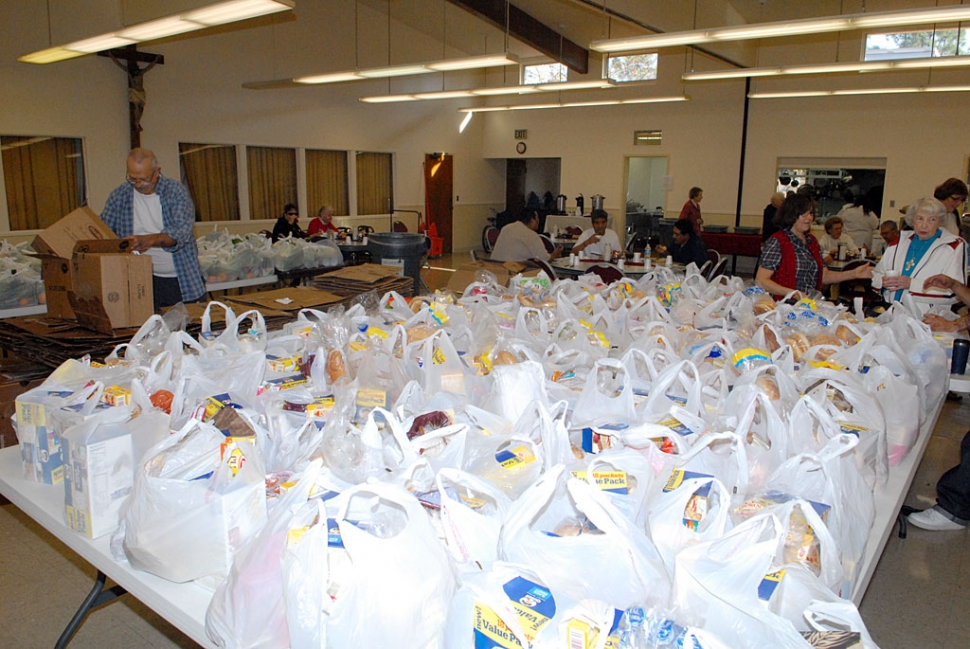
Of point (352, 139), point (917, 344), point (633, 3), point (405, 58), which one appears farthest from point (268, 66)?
point (917, 344)

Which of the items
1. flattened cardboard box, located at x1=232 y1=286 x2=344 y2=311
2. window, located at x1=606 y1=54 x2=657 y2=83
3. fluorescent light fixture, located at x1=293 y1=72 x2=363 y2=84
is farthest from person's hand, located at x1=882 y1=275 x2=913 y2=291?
window, located at x1=606 y1=54 x2=657 y2=83

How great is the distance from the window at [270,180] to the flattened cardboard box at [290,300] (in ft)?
23.6

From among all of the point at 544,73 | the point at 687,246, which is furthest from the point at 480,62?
the point at 544,73

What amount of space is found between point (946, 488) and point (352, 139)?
10.7 metres

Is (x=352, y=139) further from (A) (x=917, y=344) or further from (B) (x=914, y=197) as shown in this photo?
(A) (x=917, y=344)

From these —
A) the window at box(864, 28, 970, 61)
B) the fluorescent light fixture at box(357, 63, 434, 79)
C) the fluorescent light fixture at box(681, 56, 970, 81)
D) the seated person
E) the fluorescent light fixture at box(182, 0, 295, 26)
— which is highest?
the window at box(864, 28, 970, 61)

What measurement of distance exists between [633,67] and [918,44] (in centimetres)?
443

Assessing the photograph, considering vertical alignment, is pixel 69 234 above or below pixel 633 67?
below

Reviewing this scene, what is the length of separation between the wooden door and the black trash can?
7343mm

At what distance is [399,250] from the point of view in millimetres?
6023

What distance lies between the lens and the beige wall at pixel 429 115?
8.20 metres

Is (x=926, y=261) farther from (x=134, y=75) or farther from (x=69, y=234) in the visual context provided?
(x=134, y=75)

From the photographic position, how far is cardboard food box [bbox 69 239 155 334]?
3.04 m

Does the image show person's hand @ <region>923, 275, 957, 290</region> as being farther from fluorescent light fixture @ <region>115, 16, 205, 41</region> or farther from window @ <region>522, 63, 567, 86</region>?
window @ <region>522, 63, 567, 86</region>
